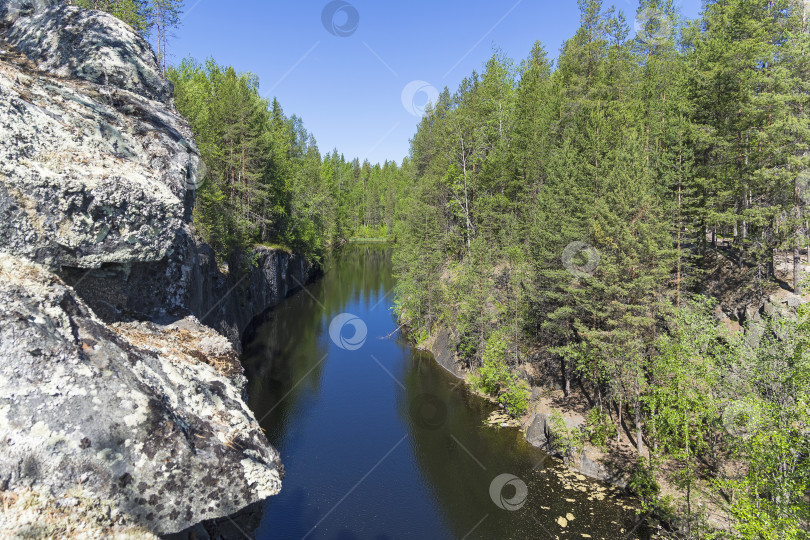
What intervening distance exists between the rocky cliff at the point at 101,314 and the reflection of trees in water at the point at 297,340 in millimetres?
16915

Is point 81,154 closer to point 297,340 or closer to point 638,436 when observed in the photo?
point 638,436

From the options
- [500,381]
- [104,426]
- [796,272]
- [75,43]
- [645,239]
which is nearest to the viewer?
[104,426]

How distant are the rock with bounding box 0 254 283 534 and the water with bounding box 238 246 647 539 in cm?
1225

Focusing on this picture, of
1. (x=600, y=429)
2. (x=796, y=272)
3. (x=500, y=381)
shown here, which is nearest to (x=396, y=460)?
(x=500, y=381)

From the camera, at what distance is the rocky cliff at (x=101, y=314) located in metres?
5.58

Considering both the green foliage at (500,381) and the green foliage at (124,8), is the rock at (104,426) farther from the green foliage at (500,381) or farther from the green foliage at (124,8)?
the green foliage at (124,8)

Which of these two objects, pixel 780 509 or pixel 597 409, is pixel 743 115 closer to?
pixel 597 409

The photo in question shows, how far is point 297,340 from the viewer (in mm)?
39750

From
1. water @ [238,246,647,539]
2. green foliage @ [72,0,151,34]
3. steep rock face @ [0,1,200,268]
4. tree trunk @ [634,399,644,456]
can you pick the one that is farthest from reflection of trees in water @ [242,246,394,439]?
green foliage @ [72,0,151,34]

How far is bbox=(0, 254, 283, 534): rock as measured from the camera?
17.9 ft

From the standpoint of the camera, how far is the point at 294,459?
21.4 m

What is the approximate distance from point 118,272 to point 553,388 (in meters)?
25.5

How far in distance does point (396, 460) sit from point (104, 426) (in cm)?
1836

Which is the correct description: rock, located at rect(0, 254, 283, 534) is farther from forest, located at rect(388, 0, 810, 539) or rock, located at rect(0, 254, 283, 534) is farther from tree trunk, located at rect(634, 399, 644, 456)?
tree trunk, located at rect(634, 399, 644, 456)
